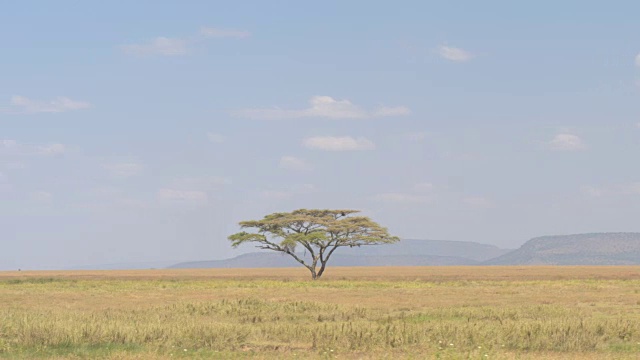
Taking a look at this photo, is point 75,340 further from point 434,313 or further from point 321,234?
point 321,234

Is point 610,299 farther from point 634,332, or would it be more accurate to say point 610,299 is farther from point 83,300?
point 83,300

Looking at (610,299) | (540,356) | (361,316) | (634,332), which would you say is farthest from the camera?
(610,299)

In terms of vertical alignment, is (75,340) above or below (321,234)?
below

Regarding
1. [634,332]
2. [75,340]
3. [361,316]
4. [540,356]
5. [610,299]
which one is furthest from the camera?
[610,299]

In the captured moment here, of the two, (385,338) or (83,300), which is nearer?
(385,338)

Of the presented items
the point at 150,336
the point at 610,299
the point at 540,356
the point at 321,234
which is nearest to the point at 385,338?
the point at 540,356

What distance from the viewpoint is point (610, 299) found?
4650 cm

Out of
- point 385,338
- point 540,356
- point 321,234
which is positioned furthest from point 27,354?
point 321,234

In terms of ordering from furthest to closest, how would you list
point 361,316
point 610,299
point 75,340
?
point 610,299 < point 361,316 < point 75,340

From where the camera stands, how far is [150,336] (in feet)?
80.8

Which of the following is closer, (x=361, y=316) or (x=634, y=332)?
(x=634, y=332)

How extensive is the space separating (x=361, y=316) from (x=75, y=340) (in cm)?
1448

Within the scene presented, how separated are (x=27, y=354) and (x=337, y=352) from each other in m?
8.40

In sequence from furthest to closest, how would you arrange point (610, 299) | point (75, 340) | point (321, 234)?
point (321, 234) → point (610, 299) → point (75, 340)
